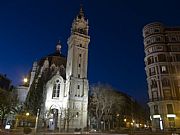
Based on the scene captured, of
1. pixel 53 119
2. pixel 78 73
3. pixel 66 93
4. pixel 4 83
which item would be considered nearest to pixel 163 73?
pixel 78 73

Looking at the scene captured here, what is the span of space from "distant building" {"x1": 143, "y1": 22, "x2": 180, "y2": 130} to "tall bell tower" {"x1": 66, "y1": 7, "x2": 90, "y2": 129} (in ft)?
66.9

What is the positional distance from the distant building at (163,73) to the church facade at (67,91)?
20834 millimetres

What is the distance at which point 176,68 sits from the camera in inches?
2271

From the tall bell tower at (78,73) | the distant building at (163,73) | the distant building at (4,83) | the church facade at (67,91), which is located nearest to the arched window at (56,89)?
the church facade at (67,91)

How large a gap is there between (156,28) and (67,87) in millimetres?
34401

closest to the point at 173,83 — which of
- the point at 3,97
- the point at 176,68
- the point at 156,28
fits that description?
the point at 176,68

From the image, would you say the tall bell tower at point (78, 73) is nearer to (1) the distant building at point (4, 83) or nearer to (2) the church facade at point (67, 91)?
(2) the church facade at point (67, 91)

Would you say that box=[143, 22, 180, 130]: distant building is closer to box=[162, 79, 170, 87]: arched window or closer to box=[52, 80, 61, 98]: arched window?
box=[162, 79, 170, 87]: arched window

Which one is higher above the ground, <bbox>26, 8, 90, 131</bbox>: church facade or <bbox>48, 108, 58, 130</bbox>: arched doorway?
Answer: <bbox>26, 8, 90, 131</bbox>: church facade

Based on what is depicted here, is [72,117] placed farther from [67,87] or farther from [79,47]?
[79,47]

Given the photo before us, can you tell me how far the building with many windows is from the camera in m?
58.3

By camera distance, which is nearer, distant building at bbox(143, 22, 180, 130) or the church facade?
distant building at bbox(143, 22, 180, 130)

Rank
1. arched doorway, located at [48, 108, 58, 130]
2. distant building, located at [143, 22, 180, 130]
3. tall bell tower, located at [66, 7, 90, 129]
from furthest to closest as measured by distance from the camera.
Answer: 1. arched doorway, located at [48, 108, 58, 130]
2. tall bell tower, located at [66, 7, 90, 129]
3. distant building, located at [143, 22, 180, 130]

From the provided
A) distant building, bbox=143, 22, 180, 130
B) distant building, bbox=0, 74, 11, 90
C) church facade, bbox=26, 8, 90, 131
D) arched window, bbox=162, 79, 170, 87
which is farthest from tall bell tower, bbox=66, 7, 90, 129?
distant building, bbox=0, 74, 11, 90
